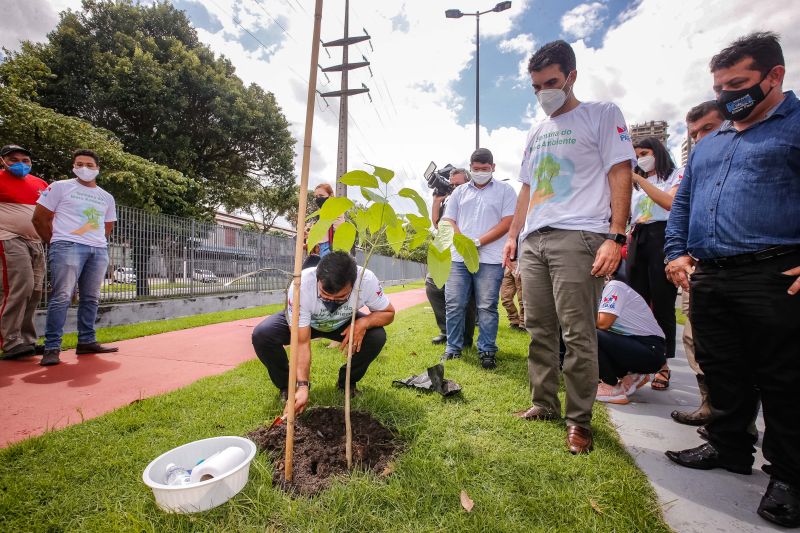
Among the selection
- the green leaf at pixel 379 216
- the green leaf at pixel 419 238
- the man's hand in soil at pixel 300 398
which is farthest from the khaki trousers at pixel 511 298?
the green leaf at pixel 379 216

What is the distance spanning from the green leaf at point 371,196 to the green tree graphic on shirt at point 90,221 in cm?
397

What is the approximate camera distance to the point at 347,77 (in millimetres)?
13891

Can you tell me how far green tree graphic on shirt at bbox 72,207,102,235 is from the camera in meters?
3.89

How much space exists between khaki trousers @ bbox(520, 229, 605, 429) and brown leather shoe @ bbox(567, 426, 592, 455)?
0.12 feet

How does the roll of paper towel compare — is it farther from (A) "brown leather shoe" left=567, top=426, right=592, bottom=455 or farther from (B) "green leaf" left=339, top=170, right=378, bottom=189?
(A) "brown leather shoe" left=567, top=426, right=592, bottom=455

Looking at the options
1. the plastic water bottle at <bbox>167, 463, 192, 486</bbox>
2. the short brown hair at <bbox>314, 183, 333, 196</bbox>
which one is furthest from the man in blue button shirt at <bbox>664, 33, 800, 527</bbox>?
the short brown hair at <bbox>314, 183, 333, 196</bbox>

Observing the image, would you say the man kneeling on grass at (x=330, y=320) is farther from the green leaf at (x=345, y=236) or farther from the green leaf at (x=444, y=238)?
the green leaf at (x=444, y=238)

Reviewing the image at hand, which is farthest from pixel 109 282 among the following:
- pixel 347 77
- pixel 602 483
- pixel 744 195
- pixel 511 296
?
pixel 347 77

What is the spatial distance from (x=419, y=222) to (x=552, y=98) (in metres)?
1.42

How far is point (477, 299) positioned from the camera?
3949 mm

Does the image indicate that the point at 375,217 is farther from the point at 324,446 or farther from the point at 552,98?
the point at 552,98

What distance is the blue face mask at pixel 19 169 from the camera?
3857 mm

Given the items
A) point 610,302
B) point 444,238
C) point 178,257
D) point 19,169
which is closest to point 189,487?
point 444,238

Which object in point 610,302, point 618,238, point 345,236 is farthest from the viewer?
point 610,302
